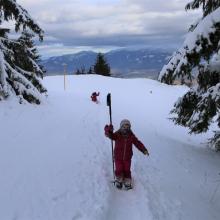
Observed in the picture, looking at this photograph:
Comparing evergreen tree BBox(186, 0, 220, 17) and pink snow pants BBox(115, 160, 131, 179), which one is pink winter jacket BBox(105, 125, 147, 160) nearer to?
pink snow pants BBox(115, 160, 131, 179)

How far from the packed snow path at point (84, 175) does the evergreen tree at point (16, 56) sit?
0.52 metres

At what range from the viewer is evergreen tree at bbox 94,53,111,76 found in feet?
267

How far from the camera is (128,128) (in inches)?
400

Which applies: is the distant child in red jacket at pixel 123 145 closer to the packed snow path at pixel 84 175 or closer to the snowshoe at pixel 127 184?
the snowshoe at pixel 127 184

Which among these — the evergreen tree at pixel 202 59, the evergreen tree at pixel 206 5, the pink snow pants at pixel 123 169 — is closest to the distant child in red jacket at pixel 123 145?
the pink snow pants at pixel 123 169

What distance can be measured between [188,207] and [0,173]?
382cm

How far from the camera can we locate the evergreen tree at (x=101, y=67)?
8131 centimetres

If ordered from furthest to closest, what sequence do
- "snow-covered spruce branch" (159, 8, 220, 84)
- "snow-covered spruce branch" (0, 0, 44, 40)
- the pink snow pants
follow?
"snow-covered spruce branch" (0, 0, 44, 40), the pink snow pants, "snow-covered spruce branch" (159, 8, 220, 84)

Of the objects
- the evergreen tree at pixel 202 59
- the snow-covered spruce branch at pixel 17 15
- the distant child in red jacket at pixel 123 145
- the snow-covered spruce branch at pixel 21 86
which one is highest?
the snow-covered spruce branch at pixel 17 15

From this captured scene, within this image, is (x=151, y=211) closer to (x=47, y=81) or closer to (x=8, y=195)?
(x=8, y=195)

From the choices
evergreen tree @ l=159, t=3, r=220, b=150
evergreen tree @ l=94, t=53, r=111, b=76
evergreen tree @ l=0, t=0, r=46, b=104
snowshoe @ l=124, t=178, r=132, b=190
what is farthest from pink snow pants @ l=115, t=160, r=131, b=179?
evergreen tree @ l=94, t=53, r=111, b=76

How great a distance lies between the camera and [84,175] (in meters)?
10.1

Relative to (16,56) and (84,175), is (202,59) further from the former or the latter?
(16,56)

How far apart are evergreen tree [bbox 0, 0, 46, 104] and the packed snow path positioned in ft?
1.72
